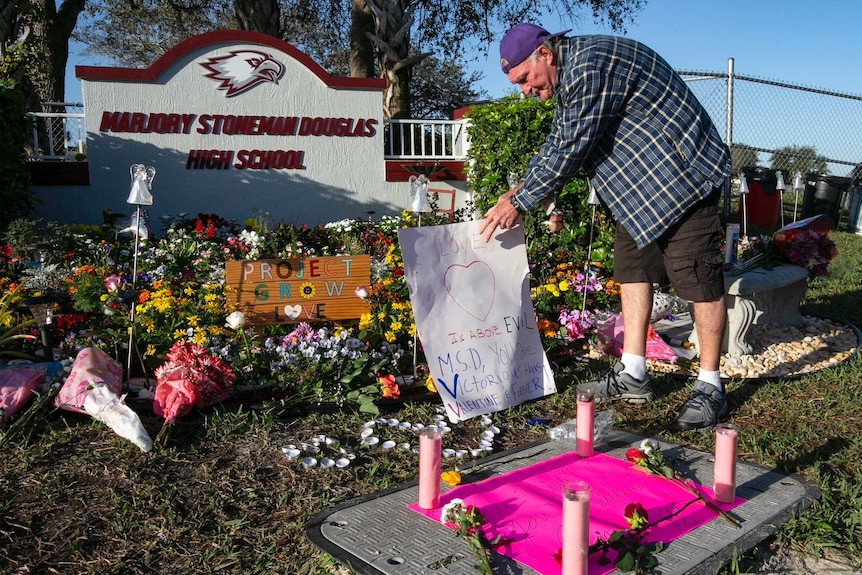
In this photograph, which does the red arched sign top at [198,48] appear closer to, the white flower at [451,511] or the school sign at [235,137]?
the school sign at [235,137]

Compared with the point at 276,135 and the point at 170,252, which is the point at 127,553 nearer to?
the point at 170,252

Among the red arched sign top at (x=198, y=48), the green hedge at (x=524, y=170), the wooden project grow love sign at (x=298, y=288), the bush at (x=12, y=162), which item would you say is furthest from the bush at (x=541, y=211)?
the bush at (x=12, y=162)

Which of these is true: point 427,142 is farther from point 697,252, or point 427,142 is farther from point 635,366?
point 697,252

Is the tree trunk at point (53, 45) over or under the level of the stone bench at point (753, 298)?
over

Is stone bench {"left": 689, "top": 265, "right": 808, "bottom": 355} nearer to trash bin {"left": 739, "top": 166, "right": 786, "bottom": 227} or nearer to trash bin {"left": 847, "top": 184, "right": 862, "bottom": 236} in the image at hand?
trash bin {"left": 739, "top": 166, "right": 786, "bottom": 227}

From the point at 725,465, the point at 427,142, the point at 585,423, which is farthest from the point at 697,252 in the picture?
the point at 427,142

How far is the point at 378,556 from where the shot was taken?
2.03 m

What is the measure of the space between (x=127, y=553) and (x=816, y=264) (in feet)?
15.5

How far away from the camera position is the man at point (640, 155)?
3.00 metres

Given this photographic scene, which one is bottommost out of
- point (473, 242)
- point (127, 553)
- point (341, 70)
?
point (127, 553)

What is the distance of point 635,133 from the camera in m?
3.08

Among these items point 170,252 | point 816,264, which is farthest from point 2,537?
point 816,264

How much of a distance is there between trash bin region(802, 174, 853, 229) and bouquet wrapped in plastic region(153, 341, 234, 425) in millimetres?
11923

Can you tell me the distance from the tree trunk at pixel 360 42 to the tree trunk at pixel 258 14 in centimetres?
161
